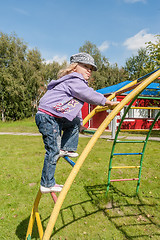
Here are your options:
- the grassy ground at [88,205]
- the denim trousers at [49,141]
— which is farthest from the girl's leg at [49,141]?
the grassy ground at [88,205]

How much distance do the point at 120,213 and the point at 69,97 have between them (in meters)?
2.68

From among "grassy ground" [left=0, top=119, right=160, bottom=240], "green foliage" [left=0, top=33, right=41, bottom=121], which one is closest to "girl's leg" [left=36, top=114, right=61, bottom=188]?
"grassy ground" [left=0, top=119, right=160, bottom=240]

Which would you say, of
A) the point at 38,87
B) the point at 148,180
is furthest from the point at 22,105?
the point at 148,180

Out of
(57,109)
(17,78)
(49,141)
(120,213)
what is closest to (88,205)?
(120,213)

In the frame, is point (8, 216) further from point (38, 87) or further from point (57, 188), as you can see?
point (38, 87)

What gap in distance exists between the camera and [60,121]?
195cm

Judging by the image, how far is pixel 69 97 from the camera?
1864 mm

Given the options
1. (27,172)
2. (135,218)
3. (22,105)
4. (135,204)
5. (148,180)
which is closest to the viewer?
(135,218)

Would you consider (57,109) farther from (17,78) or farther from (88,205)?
(17,78)

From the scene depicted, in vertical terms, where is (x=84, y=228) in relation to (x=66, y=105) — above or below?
below

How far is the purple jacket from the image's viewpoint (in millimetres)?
1795

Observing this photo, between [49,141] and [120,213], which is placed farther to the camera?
[120,213]

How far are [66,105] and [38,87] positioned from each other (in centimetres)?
2591

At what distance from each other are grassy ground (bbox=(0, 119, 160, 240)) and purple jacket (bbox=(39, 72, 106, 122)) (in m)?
2.12
